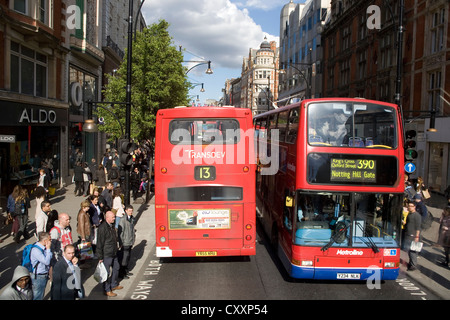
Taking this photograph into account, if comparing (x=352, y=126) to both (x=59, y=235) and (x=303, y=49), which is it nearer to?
(x=59, y=235)

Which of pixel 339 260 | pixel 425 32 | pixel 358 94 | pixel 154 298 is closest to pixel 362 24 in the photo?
pixel 358 94

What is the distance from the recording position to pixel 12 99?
16.1m

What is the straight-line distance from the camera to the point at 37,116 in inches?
718

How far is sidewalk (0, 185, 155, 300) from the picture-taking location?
8822 mm

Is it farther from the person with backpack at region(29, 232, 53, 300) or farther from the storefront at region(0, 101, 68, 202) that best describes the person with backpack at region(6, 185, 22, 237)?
the person with backpack at region(29, 232, 53, 300)

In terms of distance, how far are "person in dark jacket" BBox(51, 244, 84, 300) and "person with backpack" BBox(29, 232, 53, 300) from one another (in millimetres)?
809

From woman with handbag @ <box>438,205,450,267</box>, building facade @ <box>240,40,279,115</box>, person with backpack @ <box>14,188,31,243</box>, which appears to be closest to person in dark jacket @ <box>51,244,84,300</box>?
person with backpack @ <box>14,188,31,243</box>

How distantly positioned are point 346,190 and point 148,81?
17504 millimetres

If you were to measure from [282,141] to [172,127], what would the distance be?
10.4 feet

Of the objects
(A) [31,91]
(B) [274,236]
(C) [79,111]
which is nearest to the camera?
(B) [274,236]

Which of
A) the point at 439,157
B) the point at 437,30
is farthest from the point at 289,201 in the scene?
the point at 437,30

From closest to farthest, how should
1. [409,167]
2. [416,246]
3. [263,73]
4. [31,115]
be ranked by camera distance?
[416,246] < [409,167] < [31,115] < [263,73]

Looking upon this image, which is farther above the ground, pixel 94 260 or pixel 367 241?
pixel 367 241

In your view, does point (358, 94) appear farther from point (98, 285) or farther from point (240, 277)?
point (98, 285)
